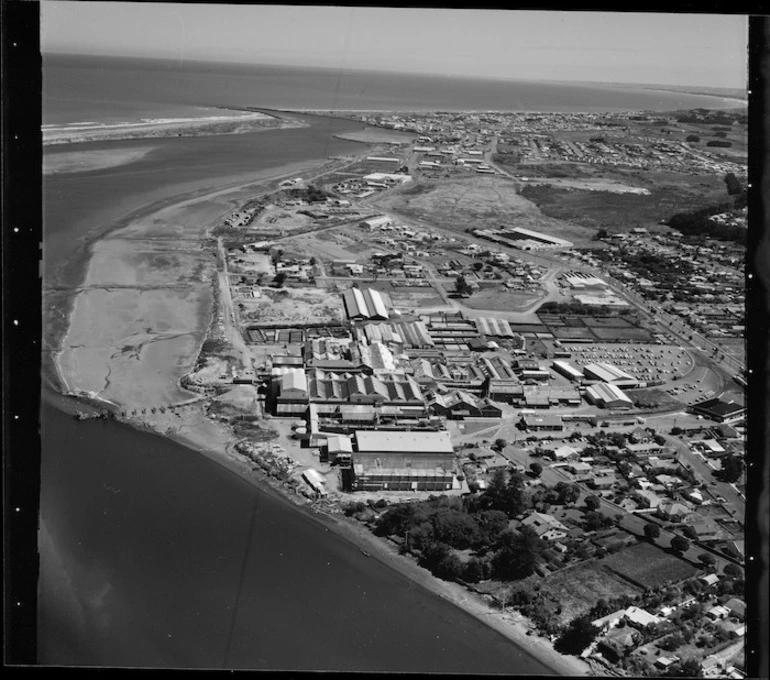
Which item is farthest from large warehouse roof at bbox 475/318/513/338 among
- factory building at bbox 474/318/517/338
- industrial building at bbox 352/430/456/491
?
industrial building at bbox 352/430/456/491

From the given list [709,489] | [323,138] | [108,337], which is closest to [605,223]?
[323,138]

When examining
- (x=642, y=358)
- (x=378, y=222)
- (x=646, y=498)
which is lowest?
(x=646, y=498)

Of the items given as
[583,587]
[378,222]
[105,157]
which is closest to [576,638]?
[583,587]

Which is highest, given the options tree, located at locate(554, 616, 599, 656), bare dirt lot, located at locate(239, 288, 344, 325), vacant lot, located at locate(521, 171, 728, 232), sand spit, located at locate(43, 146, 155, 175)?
sand spit, located at locate(43, 146, 155, 175)

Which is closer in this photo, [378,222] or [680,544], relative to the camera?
[680,544]

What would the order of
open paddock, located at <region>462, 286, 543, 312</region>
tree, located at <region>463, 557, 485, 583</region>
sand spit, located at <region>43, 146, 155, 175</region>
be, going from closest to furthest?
1. tree, located at <region>463, 557, 485, 583</region>
2. sand spit, located at <region>43, 146, 155, 175</region>
3. open paddock, located at <region>462, 286, 543, 312</region>

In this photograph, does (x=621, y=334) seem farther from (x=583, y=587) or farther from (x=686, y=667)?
(x=686, y=667)

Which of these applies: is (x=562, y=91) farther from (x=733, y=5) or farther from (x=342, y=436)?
(x=733, y=5)

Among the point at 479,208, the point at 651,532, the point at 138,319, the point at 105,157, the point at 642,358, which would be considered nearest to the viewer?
the point at 651,532

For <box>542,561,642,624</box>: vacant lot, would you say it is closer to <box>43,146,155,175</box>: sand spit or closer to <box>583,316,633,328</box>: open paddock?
<box>583,316,633,328</box>: open paddock
